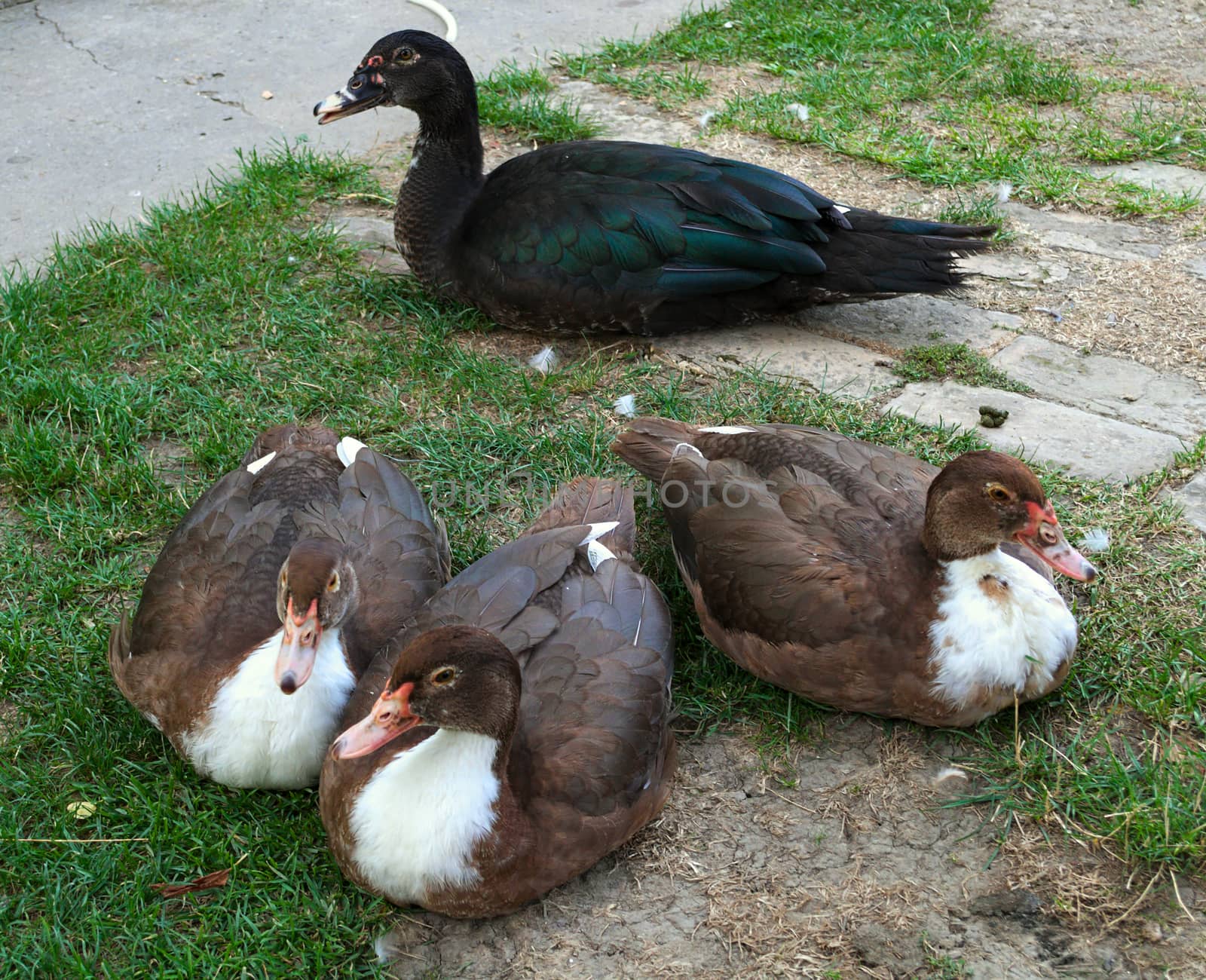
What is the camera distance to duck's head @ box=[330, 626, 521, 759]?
2.52m

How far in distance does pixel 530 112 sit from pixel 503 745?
4.41 m

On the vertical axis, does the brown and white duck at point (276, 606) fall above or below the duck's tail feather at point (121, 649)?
above

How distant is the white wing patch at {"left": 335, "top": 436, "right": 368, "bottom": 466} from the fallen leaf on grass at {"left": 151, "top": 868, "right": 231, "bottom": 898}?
124 centimetres

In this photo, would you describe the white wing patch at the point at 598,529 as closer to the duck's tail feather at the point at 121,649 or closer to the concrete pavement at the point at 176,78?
the duck's tail feather at the point at 121,649

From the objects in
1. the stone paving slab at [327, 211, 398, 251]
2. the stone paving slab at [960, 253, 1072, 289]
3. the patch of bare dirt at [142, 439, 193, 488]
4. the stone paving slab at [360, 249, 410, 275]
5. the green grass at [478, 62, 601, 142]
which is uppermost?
the green grass at [478, 62, 601, 142]

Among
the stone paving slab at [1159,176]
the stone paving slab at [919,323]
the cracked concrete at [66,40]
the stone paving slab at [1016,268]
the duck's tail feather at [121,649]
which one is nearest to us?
the duck's tail feather at [121,649]

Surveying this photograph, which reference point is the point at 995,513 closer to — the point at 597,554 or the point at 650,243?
the point at 597,554

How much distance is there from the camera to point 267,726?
2.85 meters

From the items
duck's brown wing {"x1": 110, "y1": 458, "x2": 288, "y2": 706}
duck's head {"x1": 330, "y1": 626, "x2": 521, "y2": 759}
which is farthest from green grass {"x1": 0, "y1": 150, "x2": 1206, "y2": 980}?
duck's head {"x1": 330, "y1": 626, "x2": 521, "y2": 759}

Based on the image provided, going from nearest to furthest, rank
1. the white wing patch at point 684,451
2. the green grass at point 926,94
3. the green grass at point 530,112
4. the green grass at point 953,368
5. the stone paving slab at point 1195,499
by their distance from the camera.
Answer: the white wing patch at point 684,451
the stone paving slab at point 1195,499
the green grass at point 953,368
the green grass at point 926,94
the green grass at point 530,112

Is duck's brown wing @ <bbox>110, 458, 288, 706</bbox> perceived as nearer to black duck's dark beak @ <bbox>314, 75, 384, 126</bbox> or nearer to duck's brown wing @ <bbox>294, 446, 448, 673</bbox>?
duck's brown wing @ <bbox>294, 446, 448, 673</bbox>

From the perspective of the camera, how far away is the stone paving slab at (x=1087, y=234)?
513cm

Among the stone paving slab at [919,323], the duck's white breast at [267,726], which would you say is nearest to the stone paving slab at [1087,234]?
the stone paving slab at [919,323]

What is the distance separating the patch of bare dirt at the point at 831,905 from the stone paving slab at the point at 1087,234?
304 centimetres
